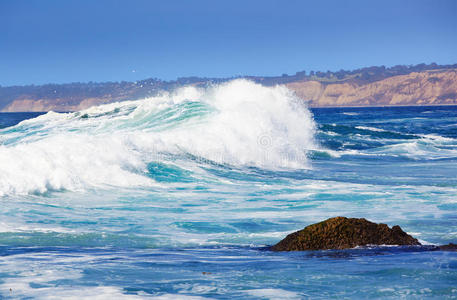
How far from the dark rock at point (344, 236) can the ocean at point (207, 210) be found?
166mm

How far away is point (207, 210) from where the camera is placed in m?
9.63

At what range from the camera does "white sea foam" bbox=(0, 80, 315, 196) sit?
1222cm

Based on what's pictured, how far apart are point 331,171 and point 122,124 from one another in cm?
966

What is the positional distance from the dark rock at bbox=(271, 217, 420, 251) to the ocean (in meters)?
0.17

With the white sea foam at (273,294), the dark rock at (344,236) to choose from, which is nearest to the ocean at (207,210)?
the white sea foam at (273,294)

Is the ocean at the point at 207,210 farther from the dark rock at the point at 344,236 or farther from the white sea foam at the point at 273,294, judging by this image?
the dark rock at the point at 344,236

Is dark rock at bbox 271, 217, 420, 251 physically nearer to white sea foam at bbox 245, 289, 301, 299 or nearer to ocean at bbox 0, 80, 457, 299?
ocean at bbox 0, 80, 457, 299

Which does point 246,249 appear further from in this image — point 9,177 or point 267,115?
point 267,115

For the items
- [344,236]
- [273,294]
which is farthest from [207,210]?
[273,294]

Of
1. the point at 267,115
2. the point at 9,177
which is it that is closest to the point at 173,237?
the point at 9,177

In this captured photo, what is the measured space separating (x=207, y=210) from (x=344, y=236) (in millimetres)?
3887

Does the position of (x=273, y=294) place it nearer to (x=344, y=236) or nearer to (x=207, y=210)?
(x=344, y=236)

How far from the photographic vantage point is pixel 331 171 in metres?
16.2

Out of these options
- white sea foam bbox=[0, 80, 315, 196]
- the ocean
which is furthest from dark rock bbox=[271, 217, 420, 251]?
white sea foam bbox=[0, 80, 315, 196]
